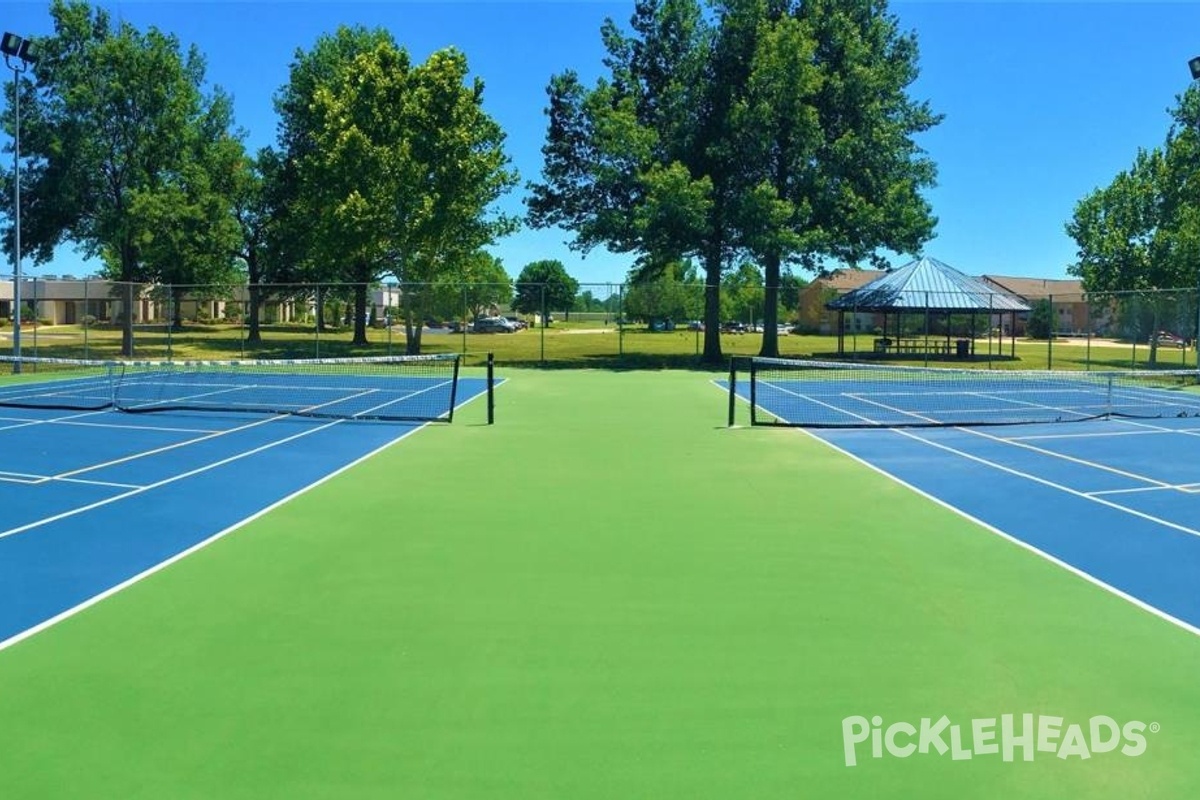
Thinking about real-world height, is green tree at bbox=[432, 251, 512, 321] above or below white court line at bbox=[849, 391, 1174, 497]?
above

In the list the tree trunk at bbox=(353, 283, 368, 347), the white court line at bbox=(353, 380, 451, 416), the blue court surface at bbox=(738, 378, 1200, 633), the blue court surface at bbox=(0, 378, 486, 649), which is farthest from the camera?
the tree trunk at bbox=(353, 283, 368, 347)

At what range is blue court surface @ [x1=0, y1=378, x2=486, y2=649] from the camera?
7630mm

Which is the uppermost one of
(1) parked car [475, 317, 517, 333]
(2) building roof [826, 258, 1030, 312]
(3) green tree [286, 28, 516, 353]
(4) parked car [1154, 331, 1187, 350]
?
(3) green tree [286, 28, 516, 353]

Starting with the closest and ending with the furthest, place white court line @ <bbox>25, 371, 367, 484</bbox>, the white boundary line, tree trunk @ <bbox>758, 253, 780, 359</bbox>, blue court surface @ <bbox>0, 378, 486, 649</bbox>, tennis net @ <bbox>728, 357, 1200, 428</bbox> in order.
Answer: the white boundary line
blue court surface @ <bbox>0, 378, 486, 649</bbox>
white court line @ <bbox>25, 371, 367, 484</bbox>
tennis net @ <bbox>728, 357, 1200, 428</bbox>
tree trunk @ <bbox>758, 253, 780, 359</bbox>

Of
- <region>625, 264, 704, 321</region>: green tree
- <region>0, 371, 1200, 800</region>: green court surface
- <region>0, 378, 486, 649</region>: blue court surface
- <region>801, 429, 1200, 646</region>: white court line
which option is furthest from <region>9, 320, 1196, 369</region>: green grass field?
<region>0, 371, 1200, 800</region>: green court surface

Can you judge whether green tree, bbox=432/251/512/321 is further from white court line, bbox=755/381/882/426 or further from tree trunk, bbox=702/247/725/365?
white court line, bbox=755/381/882/426

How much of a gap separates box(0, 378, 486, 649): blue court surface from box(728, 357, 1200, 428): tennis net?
7.70 m

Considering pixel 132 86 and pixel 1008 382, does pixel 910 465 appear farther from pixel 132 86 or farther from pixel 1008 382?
pixel 132 86

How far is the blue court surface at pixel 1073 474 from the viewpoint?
8.16 m

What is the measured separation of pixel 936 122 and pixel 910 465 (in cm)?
3194

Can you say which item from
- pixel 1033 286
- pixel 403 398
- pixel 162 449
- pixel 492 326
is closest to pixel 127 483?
pixel 162 449

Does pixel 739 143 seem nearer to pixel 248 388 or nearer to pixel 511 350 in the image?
pixel 511 350

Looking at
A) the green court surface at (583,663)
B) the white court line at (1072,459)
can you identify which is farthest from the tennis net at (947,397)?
the green court surface at (583,663)

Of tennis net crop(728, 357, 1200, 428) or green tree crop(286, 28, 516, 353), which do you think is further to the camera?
green tree crop(286, 28, 516, 353)
